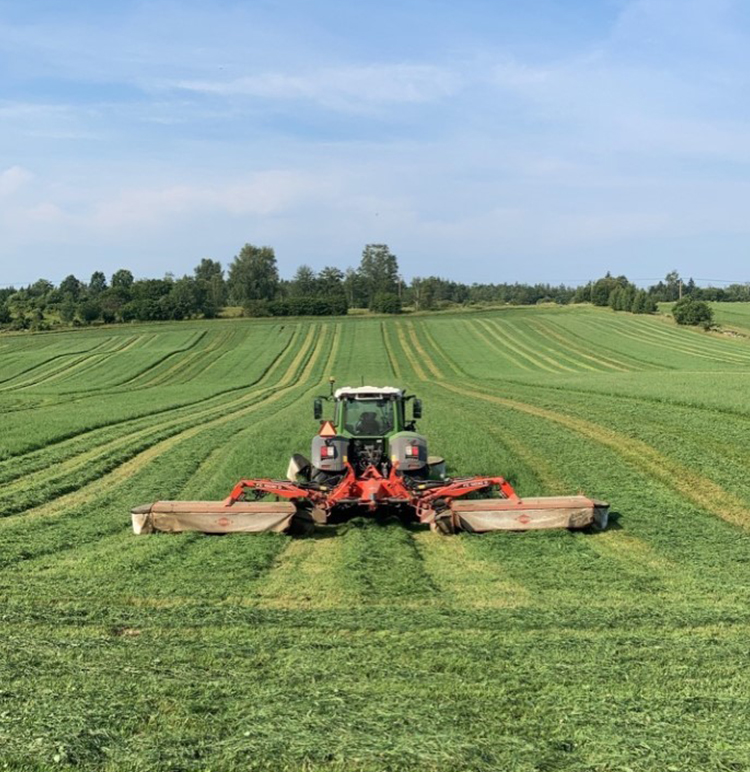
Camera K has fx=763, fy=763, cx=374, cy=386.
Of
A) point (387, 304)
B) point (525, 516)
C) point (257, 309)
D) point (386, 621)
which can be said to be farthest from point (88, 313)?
point (386, 621)

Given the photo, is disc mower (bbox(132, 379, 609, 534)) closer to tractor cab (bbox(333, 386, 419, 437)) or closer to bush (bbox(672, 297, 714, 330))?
tractor cab (bbox(333, 386, 419, 437))

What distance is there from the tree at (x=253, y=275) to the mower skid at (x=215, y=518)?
121 metres

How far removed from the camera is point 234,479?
15031mm

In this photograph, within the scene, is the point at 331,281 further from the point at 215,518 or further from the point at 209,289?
the point at 215,518

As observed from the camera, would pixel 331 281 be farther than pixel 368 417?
Yes

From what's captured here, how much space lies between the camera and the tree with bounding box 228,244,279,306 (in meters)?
132

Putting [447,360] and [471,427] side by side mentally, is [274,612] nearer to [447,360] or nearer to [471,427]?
[471,427]

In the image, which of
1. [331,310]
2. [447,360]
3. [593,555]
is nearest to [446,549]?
[593,555]

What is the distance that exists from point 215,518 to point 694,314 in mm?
74104

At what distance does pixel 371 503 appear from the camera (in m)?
11.1

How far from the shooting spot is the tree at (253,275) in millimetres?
132125

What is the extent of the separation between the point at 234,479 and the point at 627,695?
10.8 meters

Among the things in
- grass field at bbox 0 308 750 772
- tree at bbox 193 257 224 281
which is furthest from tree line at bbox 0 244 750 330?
grass field at bbox 0 308 750 772

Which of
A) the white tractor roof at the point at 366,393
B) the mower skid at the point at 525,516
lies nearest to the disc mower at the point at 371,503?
the mower skid at the point at 525,516
